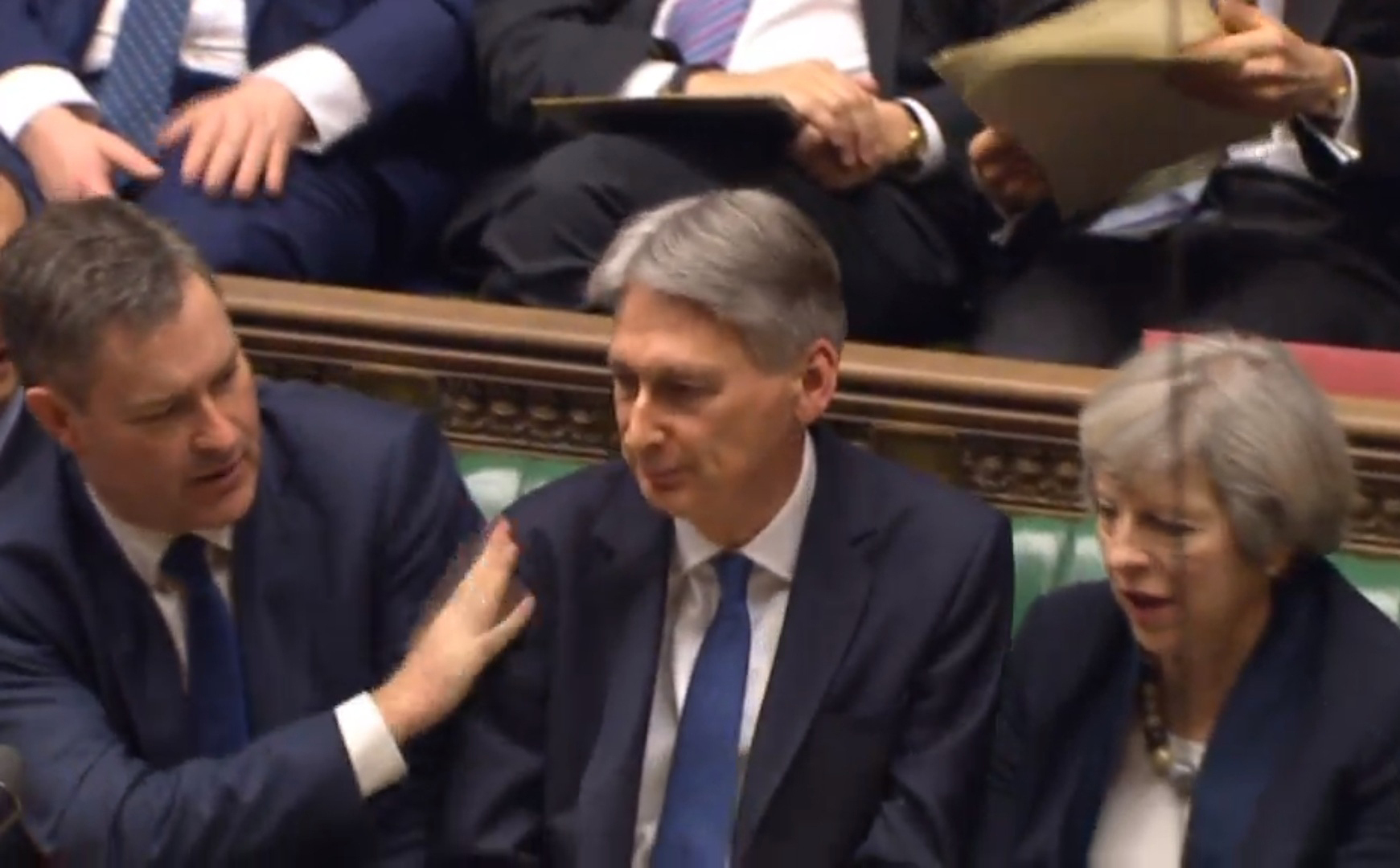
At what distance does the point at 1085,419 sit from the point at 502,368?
72cm

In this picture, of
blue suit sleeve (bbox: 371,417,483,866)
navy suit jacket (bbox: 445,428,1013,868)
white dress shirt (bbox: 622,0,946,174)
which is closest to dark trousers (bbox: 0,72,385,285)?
white dress shirt (bbox: 622,0,946,174)

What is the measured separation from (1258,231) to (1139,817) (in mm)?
711

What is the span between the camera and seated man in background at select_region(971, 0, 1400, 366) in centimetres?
221

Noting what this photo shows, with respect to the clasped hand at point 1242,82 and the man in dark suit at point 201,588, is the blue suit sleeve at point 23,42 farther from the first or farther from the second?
the clasped hand at point 1242,82

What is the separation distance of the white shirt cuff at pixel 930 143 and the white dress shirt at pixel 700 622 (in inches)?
21.2

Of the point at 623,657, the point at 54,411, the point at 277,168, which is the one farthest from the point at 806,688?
the point at 277,168

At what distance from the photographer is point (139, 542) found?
6.12 ft

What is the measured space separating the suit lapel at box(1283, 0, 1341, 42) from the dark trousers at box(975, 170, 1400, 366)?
0.15m

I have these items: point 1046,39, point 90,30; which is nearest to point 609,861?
point 1046,39

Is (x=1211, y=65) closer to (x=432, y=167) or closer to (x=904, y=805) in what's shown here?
(x=904, y=805)

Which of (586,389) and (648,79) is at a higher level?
(648,79)

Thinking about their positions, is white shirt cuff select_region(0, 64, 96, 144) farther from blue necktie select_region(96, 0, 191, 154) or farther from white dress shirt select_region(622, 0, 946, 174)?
white dress shirt select_region(622, 0, 946, 174)

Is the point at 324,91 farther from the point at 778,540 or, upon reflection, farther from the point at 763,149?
the point at 778,540

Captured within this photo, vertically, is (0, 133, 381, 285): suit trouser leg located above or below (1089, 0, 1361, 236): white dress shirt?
below
